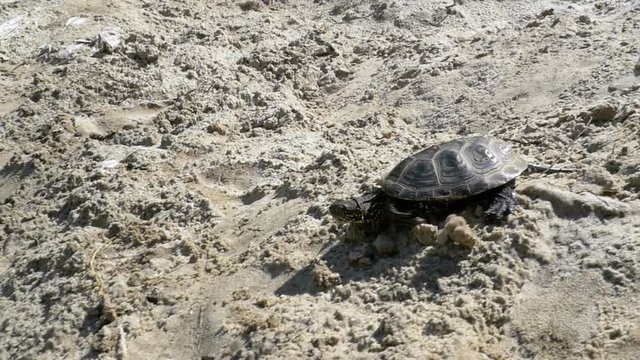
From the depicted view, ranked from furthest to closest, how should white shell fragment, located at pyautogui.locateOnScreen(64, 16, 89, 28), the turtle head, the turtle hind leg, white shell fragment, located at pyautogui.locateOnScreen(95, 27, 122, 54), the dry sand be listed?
white shell fragment, located at pyautogui.locateOnScreen(64, 16, 89, 28) → white shell fragment, located at pyautogui.locateOnScreen(95, 27, 122, 54) → the turtle head → the turtle hind leg → the dry sand

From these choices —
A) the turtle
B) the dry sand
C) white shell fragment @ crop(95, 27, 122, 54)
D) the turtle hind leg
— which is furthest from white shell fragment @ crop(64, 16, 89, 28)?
the turtle hind leg

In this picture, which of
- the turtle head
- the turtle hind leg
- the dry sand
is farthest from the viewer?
the turtle head

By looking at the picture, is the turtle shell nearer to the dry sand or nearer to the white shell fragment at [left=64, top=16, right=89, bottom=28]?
the dry sand

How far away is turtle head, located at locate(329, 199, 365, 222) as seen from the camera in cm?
379

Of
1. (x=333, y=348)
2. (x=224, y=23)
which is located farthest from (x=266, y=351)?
(x=224, y=23)

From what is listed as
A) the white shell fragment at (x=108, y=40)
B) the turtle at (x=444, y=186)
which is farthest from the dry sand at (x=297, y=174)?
the turtle at (x=444, y=186)

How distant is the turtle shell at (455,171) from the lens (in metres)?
3.70

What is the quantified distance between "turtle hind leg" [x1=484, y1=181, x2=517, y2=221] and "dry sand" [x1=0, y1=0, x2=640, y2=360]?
0.06 meters

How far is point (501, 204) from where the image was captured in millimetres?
3674

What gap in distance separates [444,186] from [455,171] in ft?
0.35

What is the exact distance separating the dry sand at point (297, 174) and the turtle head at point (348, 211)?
187 mm

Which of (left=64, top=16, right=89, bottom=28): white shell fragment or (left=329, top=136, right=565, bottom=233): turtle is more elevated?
(left=329, top=136, right=565, bottom=233): turtle

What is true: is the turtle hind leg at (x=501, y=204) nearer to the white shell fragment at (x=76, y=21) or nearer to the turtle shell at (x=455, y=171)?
the turtle shell at (x=455, y=171)

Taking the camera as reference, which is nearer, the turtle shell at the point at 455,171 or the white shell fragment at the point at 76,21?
the turtle shell at the point at 455,171
